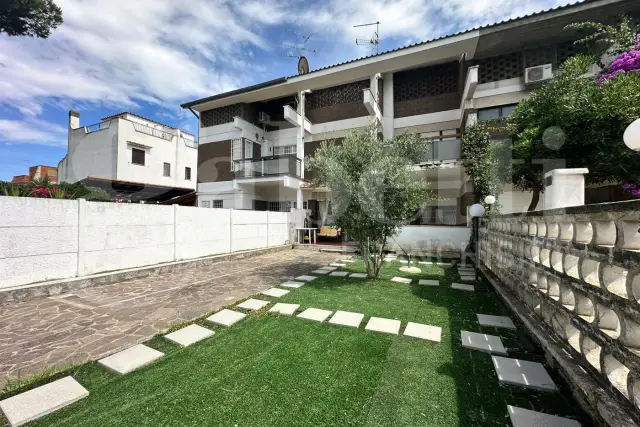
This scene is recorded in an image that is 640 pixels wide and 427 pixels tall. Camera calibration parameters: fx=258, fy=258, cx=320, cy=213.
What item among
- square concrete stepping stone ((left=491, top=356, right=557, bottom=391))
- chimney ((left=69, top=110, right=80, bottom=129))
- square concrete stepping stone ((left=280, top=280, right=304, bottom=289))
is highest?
chimney ((left=69, top=110, right=80, bottom=129))

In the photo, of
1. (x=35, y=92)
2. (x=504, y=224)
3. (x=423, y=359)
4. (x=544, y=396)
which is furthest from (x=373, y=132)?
(x=35, y=92)

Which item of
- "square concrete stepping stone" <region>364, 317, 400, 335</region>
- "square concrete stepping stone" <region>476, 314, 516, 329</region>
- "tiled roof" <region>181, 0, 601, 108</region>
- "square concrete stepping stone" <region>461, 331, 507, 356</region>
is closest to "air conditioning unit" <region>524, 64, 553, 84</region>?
"tiled roof" <region>181, 0, 601, 108</region>

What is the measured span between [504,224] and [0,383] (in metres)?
7.29

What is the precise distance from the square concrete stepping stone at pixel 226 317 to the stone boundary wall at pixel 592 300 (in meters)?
3.93

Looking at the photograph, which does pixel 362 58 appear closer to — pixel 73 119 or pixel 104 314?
pixel 104 314

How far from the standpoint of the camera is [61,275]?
5559mm

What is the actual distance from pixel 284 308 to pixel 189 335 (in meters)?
1.54

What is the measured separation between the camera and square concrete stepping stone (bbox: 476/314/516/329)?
12.5 ft

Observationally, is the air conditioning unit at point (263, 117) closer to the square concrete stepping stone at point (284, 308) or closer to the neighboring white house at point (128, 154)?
the neighboring white house at point (128, 154)

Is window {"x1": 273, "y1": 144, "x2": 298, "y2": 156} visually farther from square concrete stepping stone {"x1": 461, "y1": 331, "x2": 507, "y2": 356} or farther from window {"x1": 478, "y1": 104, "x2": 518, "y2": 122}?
square concrete stepping stone {"x1": 461, "y1": 331, "x2": 507, "y2": 356}

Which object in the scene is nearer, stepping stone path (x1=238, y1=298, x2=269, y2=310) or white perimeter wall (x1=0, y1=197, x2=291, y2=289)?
stepping stone path (x1=238, y1=298, x2=269, y2=310)

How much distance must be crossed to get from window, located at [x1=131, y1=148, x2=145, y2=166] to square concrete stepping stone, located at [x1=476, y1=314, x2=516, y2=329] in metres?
26.3

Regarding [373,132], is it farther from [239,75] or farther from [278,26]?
[239,75]

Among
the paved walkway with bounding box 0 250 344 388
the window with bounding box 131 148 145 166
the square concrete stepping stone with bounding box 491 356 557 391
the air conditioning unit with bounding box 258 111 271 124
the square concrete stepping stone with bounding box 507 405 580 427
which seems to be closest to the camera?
the square concrete stepping stone with bounding box 507 405 580 427
